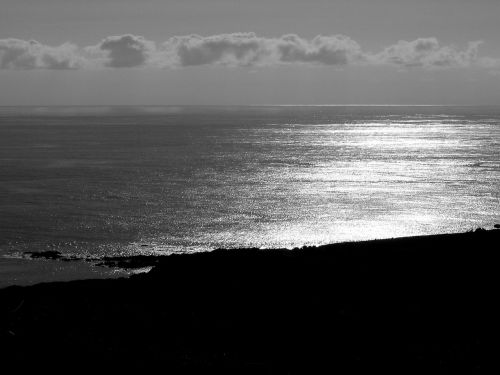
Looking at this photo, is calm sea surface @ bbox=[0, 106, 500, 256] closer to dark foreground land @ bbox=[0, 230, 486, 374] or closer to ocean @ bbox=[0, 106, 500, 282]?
ocean @ bbox=[0, 106, 500, 282]

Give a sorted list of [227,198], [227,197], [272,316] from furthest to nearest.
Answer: [227,197] → [227,198] → [272,316]

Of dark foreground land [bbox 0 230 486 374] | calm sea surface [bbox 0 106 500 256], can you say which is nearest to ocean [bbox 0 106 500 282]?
calm sea surface [bbox 0 106 500 256]

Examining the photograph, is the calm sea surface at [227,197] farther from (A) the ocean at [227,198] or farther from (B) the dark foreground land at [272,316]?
(B) the dark foreground land at [272,316]

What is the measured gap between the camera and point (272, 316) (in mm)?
24344

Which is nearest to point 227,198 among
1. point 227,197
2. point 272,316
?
point 227,197

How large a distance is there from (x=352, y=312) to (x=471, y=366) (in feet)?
22.0

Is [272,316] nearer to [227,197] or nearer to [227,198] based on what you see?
[227,198]

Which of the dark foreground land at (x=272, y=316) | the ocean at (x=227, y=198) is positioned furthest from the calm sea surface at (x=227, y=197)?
the dark foreground land at (x=272, y=316)

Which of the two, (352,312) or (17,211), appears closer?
(352,312)

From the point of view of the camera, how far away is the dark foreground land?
61.4 feet

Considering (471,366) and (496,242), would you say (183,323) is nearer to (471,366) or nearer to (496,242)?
(471,366)

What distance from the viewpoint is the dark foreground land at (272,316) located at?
18.7 metres

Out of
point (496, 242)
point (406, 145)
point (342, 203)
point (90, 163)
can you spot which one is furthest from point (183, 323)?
point (406, 145)

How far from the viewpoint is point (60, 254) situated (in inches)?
2082
